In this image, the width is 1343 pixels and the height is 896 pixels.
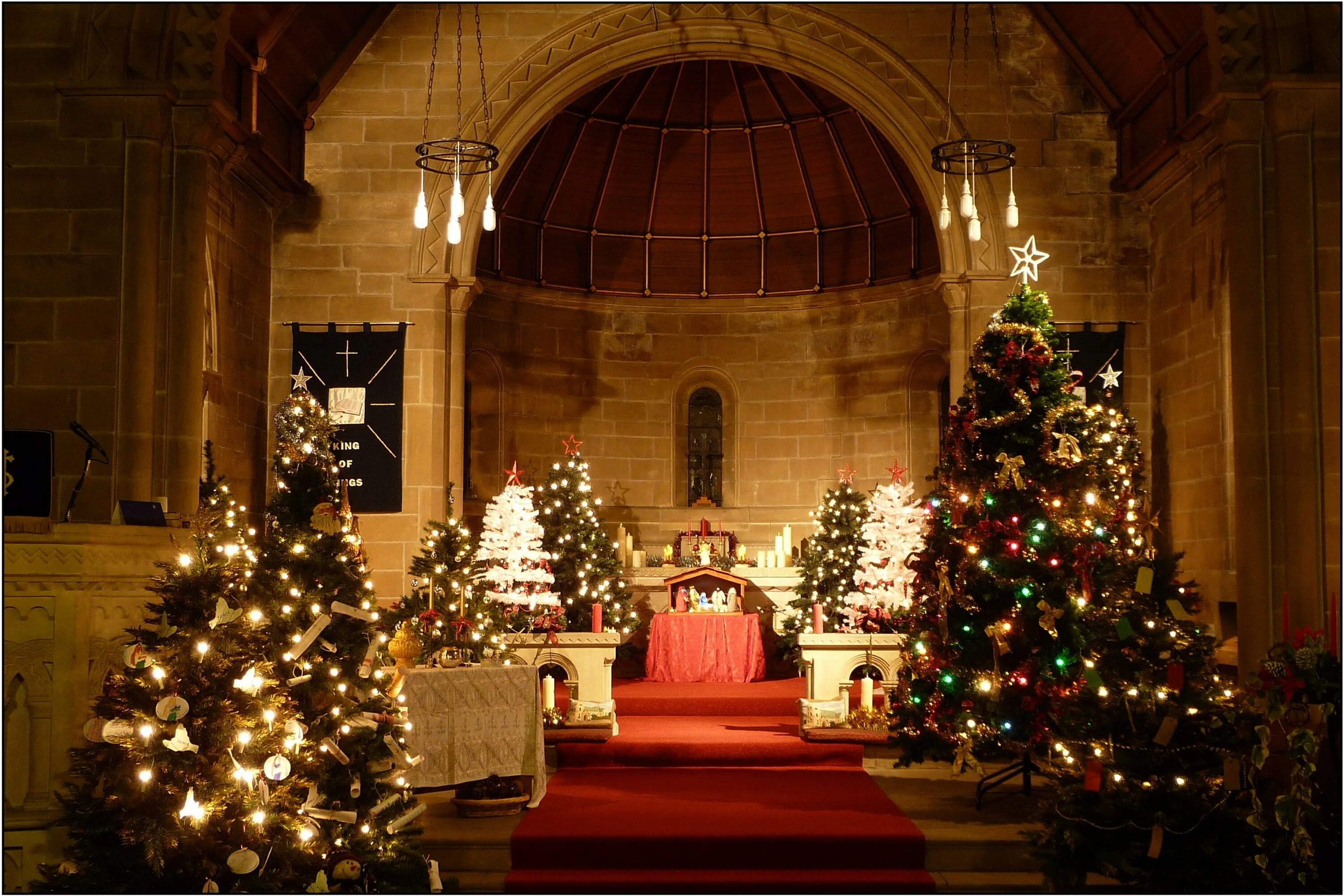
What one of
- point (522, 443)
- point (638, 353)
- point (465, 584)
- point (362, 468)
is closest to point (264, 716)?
point (465, 584)

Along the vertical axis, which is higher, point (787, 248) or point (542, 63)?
point (542, 63)

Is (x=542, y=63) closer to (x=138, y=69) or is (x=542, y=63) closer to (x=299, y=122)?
(x=299, y=122)

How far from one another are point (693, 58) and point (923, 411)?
5.27 metres

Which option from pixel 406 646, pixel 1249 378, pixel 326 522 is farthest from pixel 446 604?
pixel 1249 378

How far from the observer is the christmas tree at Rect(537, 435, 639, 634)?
12648 mm

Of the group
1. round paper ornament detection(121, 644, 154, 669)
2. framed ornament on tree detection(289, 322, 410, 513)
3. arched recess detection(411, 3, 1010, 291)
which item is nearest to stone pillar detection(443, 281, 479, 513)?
arched recess detection(411, 3, 1010, 291)

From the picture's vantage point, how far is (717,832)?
268 inches

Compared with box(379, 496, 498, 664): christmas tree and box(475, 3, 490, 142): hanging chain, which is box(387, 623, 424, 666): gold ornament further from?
box(475, 3, 490, 142): hanging chain

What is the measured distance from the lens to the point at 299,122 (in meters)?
11.8

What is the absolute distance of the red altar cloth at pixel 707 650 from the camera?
12641 mm

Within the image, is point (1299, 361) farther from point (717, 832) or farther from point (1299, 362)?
point (717, 832)

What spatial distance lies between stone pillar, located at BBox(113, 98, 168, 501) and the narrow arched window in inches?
317

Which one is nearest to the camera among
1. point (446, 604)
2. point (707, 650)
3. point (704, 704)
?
point (446, 604)

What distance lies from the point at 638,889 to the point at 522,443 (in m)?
8.90
